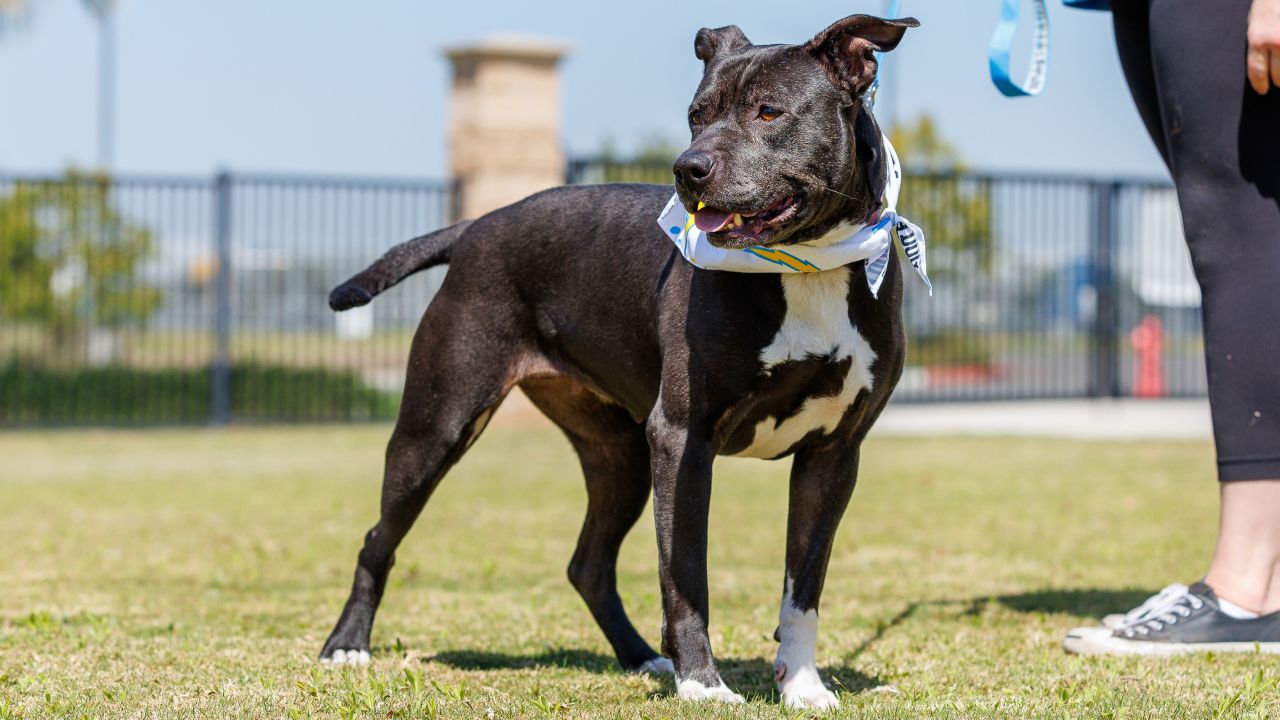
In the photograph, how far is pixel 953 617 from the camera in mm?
5227

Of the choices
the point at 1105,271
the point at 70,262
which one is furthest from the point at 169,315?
the point at 1105,271

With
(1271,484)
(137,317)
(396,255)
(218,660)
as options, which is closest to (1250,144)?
(1271,484)

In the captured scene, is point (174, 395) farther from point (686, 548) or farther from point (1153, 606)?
point (686, 548)

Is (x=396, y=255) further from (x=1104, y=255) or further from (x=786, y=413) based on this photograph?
(x=1104, y=255)

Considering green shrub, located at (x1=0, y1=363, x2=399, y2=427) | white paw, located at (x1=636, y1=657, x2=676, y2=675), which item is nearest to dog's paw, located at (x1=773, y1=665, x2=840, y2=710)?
white paw, located at (x1=636, y1=657, x2=676, y2=675)

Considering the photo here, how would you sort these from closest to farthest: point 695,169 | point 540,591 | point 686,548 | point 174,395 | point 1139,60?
1. point 695,169
2. point 686,548
3. point 1139,60
4. point 540,591
5. point 174,395

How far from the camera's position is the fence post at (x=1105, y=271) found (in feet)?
55.9

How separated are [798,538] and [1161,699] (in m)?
0.96

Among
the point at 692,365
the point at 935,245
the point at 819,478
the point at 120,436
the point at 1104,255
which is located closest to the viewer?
the point at 692,365

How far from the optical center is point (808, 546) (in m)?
3.87

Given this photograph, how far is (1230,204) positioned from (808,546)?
1679 mm

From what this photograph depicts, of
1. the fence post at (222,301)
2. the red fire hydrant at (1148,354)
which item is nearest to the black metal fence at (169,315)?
the fence post at (222,301)

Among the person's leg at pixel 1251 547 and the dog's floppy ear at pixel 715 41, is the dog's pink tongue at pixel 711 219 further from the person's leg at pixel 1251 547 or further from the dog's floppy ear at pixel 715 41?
the person's leg at pixel 1251 547

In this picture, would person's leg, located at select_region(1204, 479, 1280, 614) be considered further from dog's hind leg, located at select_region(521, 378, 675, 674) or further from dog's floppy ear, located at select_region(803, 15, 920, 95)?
dog's floppy ear, located at select_region(803, 15, 920, 95)
